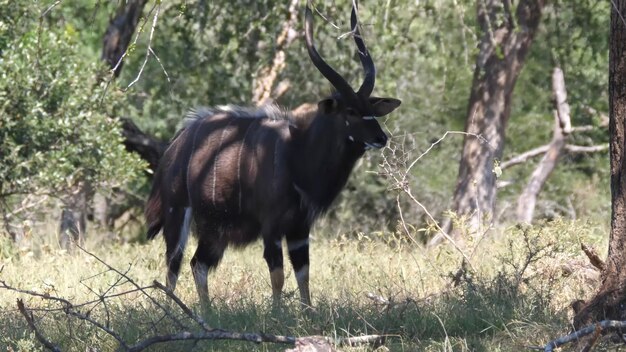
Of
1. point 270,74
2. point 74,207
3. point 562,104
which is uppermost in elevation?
point 270,74

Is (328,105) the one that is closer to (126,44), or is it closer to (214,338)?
(214,338)

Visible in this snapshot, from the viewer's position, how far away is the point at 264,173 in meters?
7.73

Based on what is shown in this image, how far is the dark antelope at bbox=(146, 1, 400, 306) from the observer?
7.52 metres

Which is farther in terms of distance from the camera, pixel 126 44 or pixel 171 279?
pixel 126 44

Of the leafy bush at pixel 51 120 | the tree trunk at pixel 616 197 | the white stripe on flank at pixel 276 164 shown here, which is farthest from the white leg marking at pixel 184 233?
the tree trunk at pixel 616 197

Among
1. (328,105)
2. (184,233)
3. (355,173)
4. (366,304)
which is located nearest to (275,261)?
(184,233)

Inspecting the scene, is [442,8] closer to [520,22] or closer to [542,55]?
[520,22]

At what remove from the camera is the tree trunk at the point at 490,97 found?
11.6 m

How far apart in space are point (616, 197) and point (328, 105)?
9.27 ft

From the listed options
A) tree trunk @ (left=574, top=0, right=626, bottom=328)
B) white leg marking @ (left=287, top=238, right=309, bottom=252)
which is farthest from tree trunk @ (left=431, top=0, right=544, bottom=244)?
tree trunk @ (left=574, top=0, right=626, bottom=328)

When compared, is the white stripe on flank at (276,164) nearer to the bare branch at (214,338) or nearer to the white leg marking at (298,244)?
the white leg marking at (298,244)

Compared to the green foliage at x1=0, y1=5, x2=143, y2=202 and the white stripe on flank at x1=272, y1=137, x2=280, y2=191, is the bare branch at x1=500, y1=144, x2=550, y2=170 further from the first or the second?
the white stripe on flank at x1=272, y1=137, x2=280, y2=191

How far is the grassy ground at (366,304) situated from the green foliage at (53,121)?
1738mm

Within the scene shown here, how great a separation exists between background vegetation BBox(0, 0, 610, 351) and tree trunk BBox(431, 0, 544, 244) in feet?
0.89
